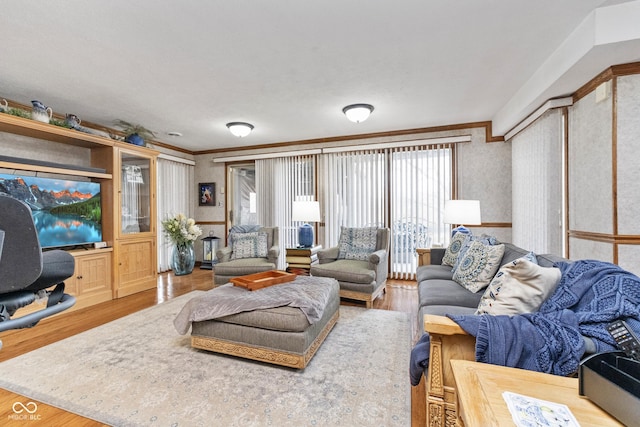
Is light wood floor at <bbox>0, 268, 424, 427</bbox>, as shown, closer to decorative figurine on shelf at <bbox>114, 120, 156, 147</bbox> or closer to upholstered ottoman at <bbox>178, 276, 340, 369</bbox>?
upholstered ottoman at <bbox>178, 276, 340, 369</bbox>

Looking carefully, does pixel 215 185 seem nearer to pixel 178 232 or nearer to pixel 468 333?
pixel 178 232

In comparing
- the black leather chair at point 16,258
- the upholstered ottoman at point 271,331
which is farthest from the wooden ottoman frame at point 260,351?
the black leather chair at point 16,258

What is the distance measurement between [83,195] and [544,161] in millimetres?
5328

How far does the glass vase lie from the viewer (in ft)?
16.2

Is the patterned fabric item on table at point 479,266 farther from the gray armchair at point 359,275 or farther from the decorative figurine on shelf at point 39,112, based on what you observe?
the decorative figurine on shelf at point 39,112

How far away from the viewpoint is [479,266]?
217 cm

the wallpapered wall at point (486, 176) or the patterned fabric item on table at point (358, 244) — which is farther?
the wallpapered wall at point (486, 176)

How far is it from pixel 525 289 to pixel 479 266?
966 mm

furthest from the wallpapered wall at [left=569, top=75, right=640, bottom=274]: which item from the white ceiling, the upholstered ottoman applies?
the upholstered ottoman

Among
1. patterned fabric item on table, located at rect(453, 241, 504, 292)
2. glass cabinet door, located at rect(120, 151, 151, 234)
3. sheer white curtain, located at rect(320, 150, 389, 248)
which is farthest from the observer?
sheer white curtain, located at rect(320, 150, 389, 248)

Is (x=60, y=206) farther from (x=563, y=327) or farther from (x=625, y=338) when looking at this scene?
(x=625, y=338)

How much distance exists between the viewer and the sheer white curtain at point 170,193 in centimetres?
514

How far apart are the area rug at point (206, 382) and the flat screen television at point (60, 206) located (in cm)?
132

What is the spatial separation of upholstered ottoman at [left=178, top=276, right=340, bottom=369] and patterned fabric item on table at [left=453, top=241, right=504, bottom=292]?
1141 millimetres
